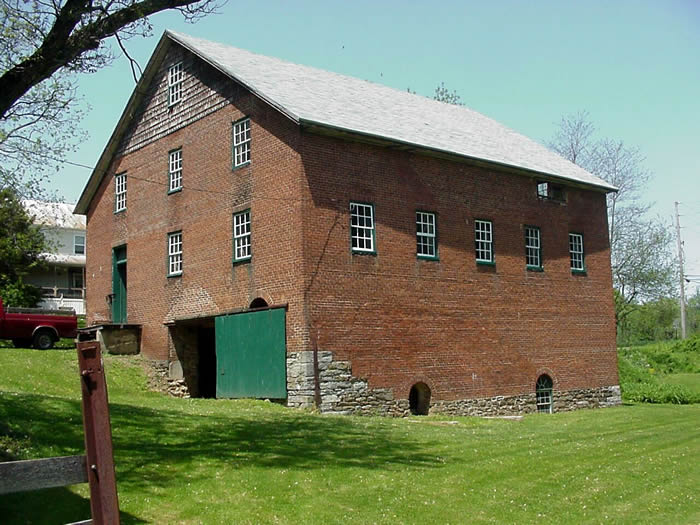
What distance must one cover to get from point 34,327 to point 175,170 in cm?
859

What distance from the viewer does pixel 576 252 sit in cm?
2898

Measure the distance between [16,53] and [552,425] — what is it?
591 inches

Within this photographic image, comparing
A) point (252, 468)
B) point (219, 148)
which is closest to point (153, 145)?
point (219, 148)

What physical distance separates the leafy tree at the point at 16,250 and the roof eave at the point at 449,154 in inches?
830

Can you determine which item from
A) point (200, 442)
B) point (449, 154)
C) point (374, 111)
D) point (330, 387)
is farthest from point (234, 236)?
point (200, 442)

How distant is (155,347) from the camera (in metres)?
26.7

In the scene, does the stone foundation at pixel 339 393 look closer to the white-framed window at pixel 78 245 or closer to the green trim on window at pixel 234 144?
the green trim on window at pixel 234 144

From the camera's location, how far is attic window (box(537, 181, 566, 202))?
91.9ft

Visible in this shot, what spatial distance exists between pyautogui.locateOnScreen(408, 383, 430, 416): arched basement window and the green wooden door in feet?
39.5

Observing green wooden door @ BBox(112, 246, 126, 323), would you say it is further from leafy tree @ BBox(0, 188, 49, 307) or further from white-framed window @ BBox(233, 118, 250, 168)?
leafy tree @ BBox(0, 188, 49, 307)

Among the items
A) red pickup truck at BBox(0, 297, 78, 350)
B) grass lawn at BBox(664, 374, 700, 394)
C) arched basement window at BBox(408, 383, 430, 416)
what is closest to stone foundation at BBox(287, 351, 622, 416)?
arched basement window at BBox(408, 383, 430, 416)

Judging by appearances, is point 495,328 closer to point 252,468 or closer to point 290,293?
point 290,293

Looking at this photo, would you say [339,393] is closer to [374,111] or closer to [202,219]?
[202,219]

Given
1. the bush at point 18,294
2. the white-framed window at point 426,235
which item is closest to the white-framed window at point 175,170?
the white-framed window at point 426,235
